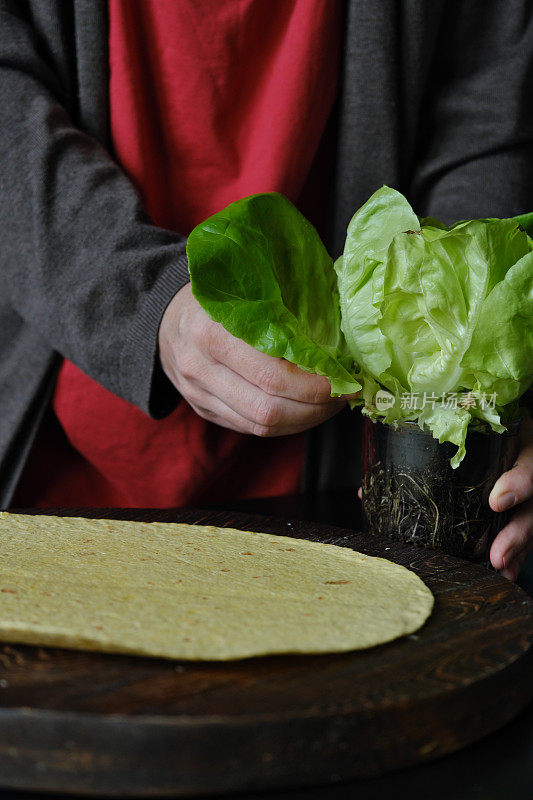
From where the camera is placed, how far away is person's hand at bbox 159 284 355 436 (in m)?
0.88

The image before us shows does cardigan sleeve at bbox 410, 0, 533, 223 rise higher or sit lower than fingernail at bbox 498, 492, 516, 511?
higher

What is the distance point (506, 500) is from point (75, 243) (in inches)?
26.3

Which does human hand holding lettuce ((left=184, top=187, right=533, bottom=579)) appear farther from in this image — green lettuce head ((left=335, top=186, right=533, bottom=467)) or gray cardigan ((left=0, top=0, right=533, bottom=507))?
gray cardigan ((left=0, top=0, right=533, bottom=507))

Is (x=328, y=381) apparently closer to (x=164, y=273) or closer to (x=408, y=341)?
(x=408, y=341)

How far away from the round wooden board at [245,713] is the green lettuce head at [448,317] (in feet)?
0.82

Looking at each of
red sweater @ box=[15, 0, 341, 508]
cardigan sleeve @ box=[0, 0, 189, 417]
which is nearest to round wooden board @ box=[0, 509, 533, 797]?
cardigan sleeve @ box=[0, 0, 189, 417]

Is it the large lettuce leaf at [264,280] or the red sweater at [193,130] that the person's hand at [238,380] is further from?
the red sweater at [193,130]

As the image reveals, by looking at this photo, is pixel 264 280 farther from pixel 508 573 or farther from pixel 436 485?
pixel 508 573

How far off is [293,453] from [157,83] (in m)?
0.62

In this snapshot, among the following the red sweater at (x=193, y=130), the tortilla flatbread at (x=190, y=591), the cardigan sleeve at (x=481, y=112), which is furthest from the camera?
the cardigan sleeve at (x=481, y=112)

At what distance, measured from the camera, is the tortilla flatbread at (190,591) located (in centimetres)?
60

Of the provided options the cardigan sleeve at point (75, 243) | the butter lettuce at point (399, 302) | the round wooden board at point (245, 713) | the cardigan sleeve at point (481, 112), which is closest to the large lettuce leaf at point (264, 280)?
the butter lettuce at point (399, 302)

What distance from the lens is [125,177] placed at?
1147 mm

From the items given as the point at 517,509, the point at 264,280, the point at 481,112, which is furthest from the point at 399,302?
the point at 481,112
